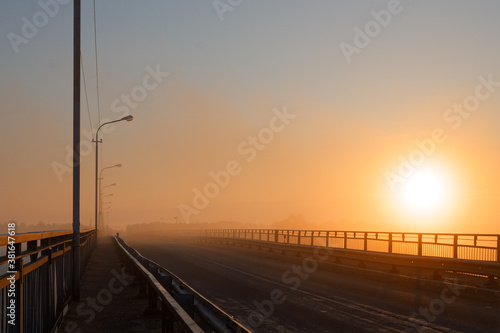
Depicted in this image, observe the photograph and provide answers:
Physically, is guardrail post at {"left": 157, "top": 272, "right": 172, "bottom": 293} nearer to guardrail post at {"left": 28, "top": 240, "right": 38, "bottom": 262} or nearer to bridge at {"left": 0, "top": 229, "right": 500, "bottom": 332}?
bridge at {"left": 0, "top": 229, "right": 500, "bottom": 332}

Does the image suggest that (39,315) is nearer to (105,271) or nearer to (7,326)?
(7,326)

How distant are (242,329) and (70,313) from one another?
24.8ft

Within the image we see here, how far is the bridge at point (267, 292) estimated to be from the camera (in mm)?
7344

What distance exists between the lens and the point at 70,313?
1269cm

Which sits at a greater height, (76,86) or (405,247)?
(76,86)

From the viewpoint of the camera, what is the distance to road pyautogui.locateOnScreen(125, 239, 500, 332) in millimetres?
11562

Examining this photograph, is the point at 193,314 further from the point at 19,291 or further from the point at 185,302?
the point at 19,291

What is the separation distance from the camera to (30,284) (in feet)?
22.6

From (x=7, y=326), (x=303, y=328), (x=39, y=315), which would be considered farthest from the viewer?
(x=303, y=328)

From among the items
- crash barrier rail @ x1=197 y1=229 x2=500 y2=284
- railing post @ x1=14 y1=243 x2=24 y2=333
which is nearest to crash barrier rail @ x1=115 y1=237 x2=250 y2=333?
railing post @ x1=14 y1=243 x2=24 y2=333

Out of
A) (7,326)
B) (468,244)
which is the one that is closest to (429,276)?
(468,244)

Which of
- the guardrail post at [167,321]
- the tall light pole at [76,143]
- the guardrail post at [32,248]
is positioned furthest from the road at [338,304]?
the guardrail post at [32,248]

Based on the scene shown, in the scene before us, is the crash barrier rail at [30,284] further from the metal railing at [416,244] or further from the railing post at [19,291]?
the metal railing at [416,244]

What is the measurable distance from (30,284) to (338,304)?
9430 millimetres
